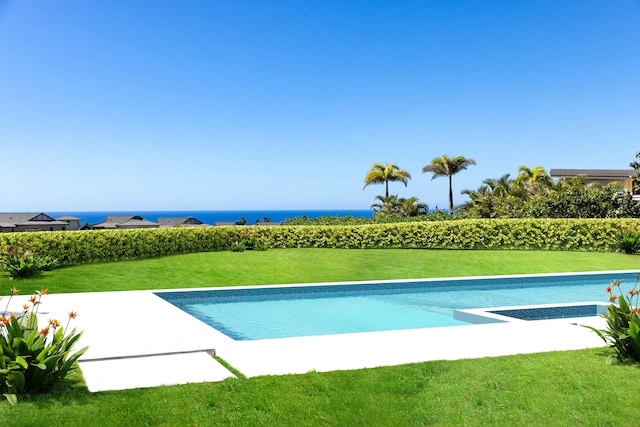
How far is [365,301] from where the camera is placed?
1255 centimetres

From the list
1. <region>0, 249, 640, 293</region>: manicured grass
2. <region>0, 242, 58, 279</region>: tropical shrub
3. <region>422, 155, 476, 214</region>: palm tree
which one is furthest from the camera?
<region>422, 155, 476, 214</region>: palm tree

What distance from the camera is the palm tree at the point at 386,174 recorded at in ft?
141

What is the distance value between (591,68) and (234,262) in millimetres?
16016

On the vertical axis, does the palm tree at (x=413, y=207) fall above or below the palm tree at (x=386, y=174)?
below

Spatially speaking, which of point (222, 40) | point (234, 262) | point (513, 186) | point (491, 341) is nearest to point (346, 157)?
point (513, 186)

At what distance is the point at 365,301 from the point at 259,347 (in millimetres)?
6070

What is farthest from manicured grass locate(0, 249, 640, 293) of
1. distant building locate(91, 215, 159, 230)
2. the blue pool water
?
distant building locate(91, 215, 159, 230)

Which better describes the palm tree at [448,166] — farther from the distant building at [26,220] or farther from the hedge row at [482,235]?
the distant building at [26,220]

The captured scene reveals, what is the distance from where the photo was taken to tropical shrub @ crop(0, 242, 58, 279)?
13500 mm

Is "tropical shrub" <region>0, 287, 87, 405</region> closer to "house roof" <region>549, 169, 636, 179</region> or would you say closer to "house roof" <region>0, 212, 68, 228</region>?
"house roof" <region>0, 212, 68, 228</region>

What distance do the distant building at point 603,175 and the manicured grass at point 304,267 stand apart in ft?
78.9

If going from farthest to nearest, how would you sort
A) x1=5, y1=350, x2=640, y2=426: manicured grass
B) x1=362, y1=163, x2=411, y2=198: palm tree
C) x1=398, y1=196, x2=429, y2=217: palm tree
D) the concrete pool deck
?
x1=362, y1=163, x2=411, y2=198: palm tree → x1=398, y1=196, x2=429, y2=217: palm tree → the concrete pool deck → x1=5, y1=350, x2=640, y2=426: manicured grass

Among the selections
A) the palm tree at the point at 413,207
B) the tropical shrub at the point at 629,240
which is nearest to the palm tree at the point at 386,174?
the palm tree at the point at 413,207

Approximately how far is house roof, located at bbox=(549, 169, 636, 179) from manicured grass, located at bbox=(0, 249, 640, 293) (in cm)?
2432
